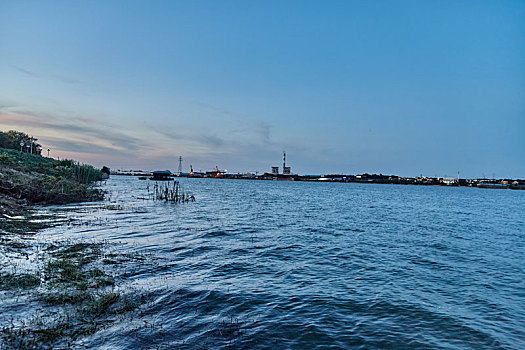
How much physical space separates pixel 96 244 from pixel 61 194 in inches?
1015

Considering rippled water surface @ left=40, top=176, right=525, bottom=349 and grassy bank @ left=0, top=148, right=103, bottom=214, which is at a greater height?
grassy bank @ left=0, top=148, right=103, bottom=214

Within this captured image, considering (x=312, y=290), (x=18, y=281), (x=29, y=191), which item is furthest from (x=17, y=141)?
(x=312, y=290)

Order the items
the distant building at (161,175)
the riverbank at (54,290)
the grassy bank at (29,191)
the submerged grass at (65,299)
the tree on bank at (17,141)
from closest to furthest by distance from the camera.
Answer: the submerged grass at (65,299) < the riverbank at (54,290) < the grassy bank at (29,191) < the tree on bank at (17,141) < the distant building at (161,175)

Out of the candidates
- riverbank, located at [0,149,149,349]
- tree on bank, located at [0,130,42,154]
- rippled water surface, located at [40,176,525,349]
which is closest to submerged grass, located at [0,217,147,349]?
riverbank, located at [0,149,149,349]

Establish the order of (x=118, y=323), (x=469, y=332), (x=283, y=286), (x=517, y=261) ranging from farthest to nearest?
(x=517, y=261) < (x=283, y=286) < (x=469, y=332) < (x=118, y=323)

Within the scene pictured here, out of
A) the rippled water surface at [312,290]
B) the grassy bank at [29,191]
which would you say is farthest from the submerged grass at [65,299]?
the grassy bank at [29,191]

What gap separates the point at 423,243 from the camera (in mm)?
24609

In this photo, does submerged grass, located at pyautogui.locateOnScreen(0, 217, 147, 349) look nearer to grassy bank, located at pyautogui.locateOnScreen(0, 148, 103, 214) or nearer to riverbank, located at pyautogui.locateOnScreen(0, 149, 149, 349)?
riverbank, located at pyautogui.locateOnScreen(0, 149, 149, 349)

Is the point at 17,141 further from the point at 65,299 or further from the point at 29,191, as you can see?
the point at 65,299

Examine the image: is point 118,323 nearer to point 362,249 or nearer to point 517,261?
point 362,249

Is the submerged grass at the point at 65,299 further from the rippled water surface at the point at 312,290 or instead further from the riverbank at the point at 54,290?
the rippled water surface at the point at 312,290

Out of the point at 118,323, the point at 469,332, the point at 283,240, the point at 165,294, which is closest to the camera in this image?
the point at 118,323

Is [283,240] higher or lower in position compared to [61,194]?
lower

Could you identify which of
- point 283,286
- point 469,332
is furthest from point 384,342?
point 283,286
